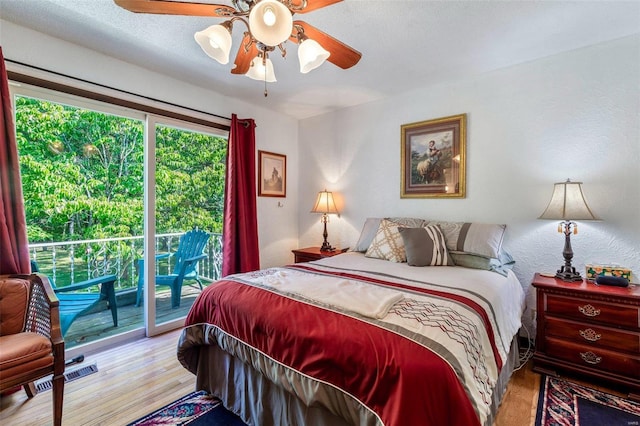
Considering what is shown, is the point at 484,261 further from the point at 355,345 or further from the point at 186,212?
the point at 186,212

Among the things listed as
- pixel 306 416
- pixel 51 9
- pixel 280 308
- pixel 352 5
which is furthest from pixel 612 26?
pixel 51 9

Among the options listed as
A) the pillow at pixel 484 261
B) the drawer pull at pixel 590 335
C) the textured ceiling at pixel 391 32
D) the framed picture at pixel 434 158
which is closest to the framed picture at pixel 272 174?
the textured ceiling at pixel 391 32

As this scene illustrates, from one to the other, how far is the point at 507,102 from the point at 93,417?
3807 millimetres

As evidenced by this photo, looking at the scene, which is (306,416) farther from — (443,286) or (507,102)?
(507,102)

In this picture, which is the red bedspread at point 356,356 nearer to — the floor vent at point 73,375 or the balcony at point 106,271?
the floor vent at point 73,375

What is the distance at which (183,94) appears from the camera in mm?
2941

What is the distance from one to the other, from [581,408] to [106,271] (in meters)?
4.12

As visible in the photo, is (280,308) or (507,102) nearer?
(280,308)

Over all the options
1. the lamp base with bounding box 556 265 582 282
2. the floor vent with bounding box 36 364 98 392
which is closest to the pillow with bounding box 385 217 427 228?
the lamp base with bounding box 556 265 582 282

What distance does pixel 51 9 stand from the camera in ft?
6.15

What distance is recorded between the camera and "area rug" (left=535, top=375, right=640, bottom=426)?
1.64m

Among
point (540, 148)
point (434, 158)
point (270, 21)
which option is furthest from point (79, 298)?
point (540, 148)

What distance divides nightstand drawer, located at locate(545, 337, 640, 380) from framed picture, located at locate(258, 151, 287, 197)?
10.1ft

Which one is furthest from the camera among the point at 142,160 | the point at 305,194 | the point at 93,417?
the point at 305,194
